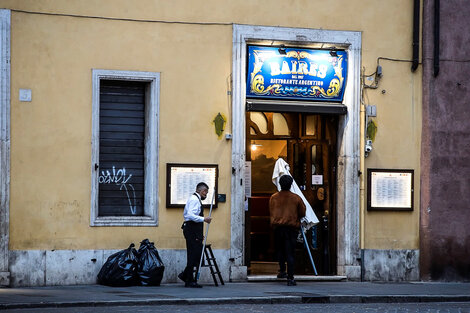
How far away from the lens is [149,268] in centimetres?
1466

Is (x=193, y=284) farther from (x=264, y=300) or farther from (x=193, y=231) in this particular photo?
(x=264, y=300)

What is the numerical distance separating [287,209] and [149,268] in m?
2.46

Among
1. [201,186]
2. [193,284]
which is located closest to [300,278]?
[193,284]

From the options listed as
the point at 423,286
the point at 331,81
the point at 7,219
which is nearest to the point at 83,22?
the point at 7,219

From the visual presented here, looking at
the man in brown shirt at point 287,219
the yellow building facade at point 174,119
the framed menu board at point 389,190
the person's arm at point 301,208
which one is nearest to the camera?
the yellow building facade at point 174,119

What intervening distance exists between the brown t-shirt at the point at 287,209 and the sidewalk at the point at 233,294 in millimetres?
1057

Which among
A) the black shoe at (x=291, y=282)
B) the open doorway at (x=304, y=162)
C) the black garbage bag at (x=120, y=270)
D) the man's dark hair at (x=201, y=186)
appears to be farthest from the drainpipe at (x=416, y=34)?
the black garbage bag at (x=120, y=270)

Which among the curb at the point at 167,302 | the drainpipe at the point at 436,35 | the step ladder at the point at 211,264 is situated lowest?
the curb at the point at 167,302

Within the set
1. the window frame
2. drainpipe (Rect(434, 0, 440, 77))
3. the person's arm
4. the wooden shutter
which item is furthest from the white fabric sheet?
drainpipe (Rect(434, 0, 440, 77))

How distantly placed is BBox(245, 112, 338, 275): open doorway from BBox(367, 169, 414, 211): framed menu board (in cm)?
72

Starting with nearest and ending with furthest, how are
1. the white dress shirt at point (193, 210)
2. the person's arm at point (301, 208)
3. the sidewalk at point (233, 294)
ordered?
the sidewalk at point (233, 294) < the white dress shirt at point (193, 210) < the person's arm at point (301, 208)

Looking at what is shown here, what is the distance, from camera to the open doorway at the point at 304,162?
17.0 meters

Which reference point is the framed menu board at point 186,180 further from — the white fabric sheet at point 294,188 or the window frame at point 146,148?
the white fabric sheet at point 294,188

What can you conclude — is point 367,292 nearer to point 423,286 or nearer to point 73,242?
point 423,286
